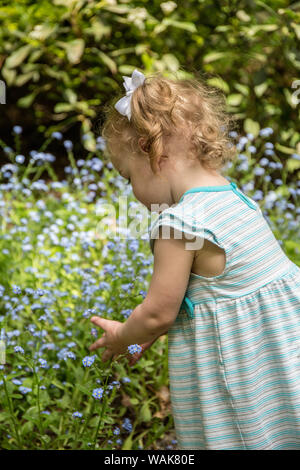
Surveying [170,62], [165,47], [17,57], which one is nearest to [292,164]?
[170,62]

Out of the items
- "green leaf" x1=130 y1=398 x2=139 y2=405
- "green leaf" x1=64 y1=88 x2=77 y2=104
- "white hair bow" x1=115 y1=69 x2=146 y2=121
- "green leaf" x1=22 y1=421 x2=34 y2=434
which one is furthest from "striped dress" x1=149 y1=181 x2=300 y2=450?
"green leaf" x1=64 y1=88 x2=77 y2=104

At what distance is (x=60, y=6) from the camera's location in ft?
12.5

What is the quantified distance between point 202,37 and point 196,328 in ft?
9.88

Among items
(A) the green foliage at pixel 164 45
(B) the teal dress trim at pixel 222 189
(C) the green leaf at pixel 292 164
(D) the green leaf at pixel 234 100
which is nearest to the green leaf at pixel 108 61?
(A) the green foliage at pixel 164 45

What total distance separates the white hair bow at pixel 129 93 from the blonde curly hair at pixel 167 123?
0.06 ft

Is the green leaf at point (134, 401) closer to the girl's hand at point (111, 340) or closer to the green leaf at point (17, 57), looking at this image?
the girl's hand at point (111, 340)

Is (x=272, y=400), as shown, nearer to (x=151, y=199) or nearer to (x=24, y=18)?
(x=151, y=199)

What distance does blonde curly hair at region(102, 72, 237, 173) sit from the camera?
1.58 m

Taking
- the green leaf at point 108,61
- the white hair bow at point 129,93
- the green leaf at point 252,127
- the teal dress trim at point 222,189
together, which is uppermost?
the white hair bow at point 129,93

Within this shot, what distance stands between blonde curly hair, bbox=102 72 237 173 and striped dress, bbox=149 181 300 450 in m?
0.14

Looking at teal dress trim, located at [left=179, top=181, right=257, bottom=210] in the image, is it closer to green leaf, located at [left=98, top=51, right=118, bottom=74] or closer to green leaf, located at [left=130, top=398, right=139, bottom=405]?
green leaf, located at [left=130, top=398, right=139, bottom=405]

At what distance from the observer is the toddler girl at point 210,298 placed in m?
1.48

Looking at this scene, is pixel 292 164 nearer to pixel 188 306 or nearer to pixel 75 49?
pixel 75 49
